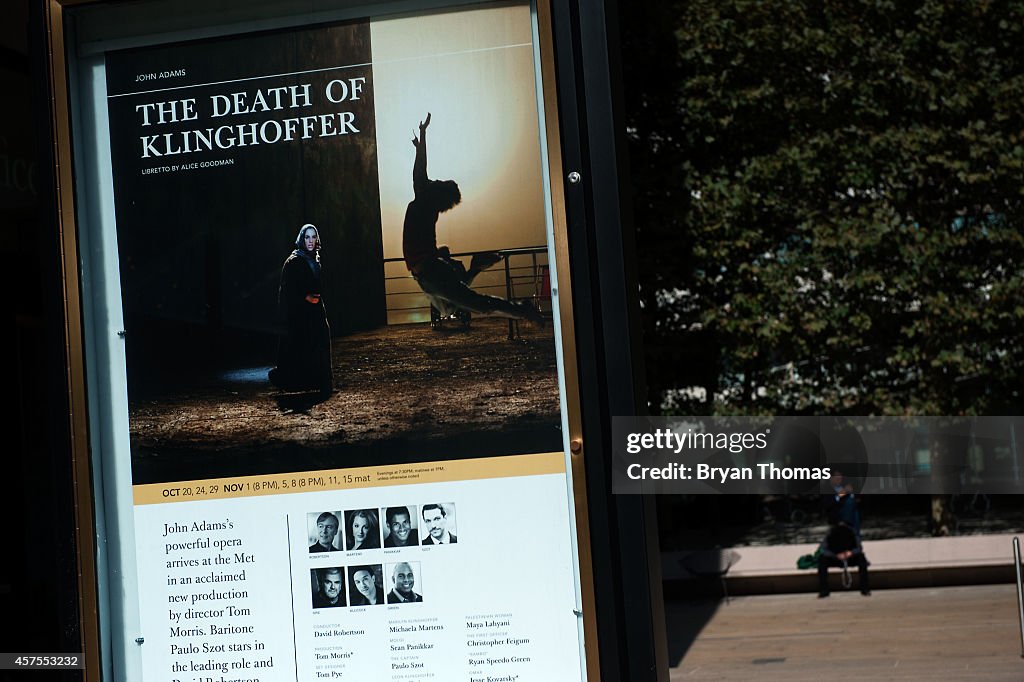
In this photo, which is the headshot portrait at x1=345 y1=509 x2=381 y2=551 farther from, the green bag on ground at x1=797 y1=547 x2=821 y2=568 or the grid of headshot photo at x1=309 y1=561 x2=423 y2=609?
the green bag on ground at x1=797 y1=547 x2=821 y2=568

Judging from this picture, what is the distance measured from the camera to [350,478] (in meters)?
3.18

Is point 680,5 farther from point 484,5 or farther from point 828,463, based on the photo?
point 484,5

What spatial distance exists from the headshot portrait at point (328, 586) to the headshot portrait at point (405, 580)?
14cm

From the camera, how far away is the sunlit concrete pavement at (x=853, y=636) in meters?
11.9

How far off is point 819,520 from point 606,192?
3145 cm

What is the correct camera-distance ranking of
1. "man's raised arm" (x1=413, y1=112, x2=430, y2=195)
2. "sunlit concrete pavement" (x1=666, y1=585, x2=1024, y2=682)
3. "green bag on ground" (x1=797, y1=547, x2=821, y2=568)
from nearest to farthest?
"man's raised arm" (x1=413, y1=112, x2=430, y2=195), "sunlit concrete pavement" (x1=666, y1=585, x2=1024, y2=682), "green bag on ground" (x1=797, y1=547, x2=821, y2=568)

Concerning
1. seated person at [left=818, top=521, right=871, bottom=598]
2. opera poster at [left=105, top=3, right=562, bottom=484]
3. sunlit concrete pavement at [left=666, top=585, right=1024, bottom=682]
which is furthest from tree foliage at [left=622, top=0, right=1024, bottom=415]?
opera poster at [left=105, top=3, right=562, bottom=484]

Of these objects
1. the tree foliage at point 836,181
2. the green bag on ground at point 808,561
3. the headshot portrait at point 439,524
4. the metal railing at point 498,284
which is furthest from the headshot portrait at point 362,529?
the tree foliage at point 836,181

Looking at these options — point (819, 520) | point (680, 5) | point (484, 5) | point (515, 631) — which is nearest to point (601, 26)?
point (484, 5)

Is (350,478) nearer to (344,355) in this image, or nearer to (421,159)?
(344,355)

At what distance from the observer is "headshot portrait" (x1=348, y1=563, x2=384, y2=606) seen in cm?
319

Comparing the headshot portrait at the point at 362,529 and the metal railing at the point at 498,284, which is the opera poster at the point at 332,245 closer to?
the metal railing at the point at 498,284

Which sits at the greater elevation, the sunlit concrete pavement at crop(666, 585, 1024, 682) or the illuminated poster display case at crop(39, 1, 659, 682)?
the illuminated poster display case at crop(39, 1, 659, 682)

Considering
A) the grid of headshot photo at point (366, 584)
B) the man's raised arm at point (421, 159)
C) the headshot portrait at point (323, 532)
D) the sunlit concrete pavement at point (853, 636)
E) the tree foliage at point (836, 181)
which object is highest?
the tree foliage at point (836, 181)
